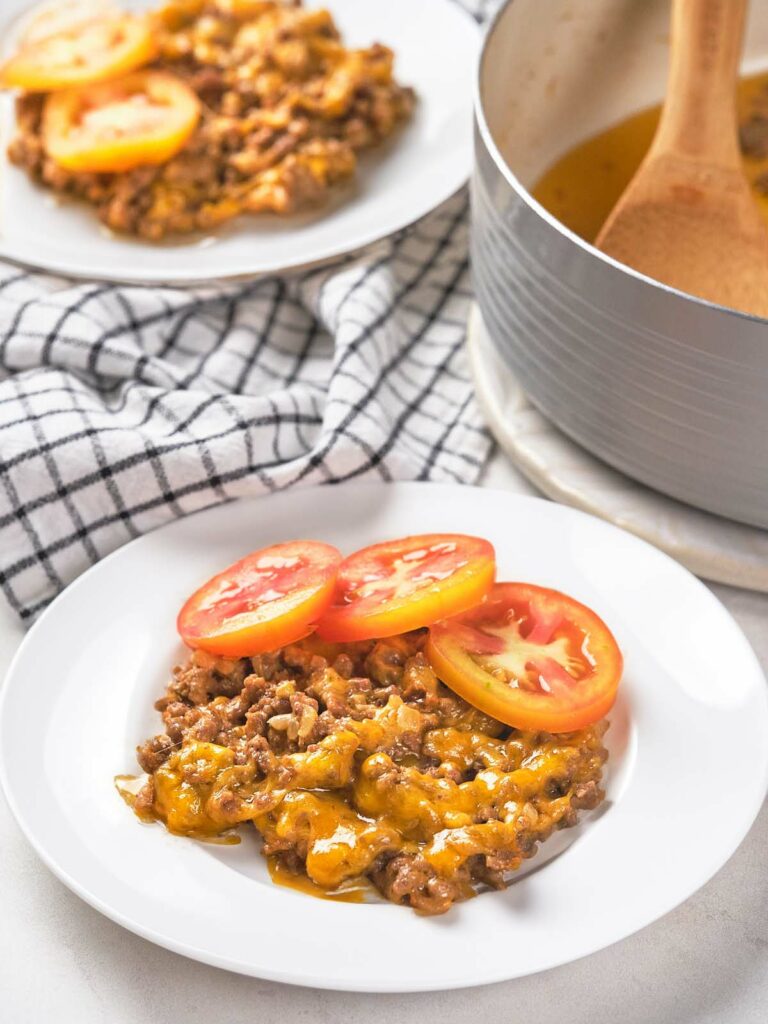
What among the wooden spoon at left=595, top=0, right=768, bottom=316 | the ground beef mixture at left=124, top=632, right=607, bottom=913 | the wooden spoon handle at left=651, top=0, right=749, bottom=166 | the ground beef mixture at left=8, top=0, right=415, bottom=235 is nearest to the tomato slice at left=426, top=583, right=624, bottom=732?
the ground beef mixture at left=124, top=632, right=607, bottom=913

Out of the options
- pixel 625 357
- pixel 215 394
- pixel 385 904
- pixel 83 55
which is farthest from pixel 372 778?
pixel 83 55

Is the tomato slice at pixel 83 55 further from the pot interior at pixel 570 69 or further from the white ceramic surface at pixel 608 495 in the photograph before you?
the white ceramic surface at pixel 608 495

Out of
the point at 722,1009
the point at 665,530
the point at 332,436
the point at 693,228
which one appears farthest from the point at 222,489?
the point at 722,1009

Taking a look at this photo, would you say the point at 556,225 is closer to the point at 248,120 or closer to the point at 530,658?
the point at 530,658

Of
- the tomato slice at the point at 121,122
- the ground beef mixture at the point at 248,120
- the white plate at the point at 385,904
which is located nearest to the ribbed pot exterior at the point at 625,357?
the white plate at the point at 385,904

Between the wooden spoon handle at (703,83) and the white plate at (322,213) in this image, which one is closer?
the wooden spoon handle at (703,83)

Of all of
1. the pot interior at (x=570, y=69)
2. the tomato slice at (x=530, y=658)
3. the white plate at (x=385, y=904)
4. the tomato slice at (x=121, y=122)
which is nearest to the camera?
the white plate at (x=385, y=904)
